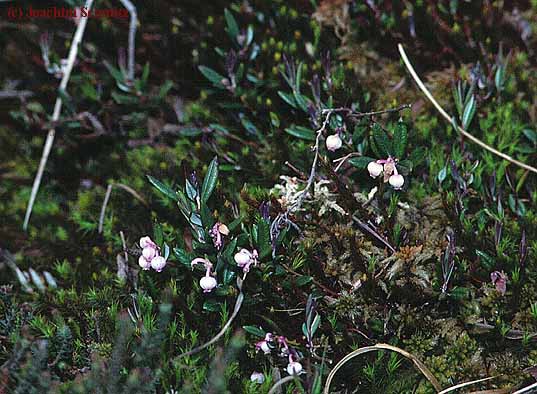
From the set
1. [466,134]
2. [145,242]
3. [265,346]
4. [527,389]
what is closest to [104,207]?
[145,242]

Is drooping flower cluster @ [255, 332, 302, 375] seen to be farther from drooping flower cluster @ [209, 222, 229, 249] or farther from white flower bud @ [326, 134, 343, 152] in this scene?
white flower bud @ [326, 134, 343, 152]

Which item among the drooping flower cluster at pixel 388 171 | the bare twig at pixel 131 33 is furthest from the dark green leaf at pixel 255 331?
the bare twig at pixel 131 33

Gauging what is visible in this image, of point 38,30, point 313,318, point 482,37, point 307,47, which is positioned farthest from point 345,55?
point 38,30

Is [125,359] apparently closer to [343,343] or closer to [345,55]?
[343,343]

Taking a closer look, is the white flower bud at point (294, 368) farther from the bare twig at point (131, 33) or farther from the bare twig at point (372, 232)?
the bare twig at point (131, 33)

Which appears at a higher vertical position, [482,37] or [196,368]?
[482,37]
